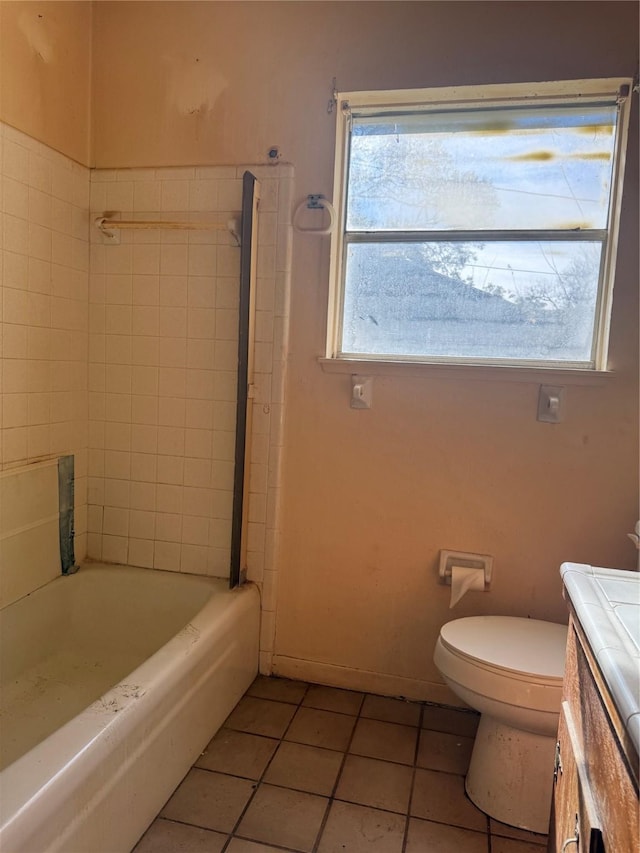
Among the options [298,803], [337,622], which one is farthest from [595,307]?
[298,803]

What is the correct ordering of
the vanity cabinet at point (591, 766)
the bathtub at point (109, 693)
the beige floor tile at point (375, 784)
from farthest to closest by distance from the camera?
the beige floor tile at point (375, 784) < the bathtub at point (109, 693) < the vanity cabinet at point (591, 766)

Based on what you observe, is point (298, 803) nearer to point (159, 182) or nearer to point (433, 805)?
point (433, 805)

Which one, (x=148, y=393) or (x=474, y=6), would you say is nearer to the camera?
(x=474, y=6)

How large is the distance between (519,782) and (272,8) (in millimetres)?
2612

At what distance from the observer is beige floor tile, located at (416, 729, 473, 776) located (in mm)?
1840

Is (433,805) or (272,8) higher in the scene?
(272,8)

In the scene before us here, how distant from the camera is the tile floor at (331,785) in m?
1.53

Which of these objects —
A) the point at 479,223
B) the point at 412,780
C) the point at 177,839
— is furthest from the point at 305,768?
the point at 479,223

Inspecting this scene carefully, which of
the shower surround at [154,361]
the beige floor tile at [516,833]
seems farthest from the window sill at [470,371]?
the beige floor tile at [516,833]

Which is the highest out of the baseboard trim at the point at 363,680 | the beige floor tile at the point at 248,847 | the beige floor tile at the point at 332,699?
the baseboard trim at the point at 363,680

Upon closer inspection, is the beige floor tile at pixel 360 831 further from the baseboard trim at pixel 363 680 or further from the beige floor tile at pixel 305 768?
the baseboard trim at pixel 363 680

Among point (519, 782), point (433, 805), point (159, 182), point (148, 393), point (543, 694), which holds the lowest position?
point (433, 805)

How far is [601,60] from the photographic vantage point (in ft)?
6.08

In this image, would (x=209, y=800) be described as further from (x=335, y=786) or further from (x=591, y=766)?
(x=591, y=766)
